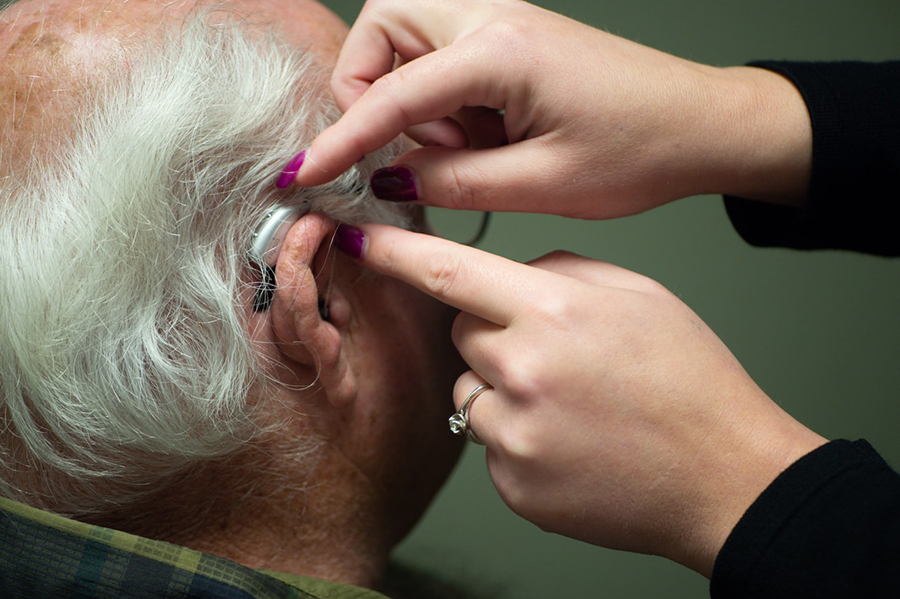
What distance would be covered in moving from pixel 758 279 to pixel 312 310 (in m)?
1.48

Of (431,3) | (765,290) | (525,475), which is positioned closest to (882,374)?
(765,290)

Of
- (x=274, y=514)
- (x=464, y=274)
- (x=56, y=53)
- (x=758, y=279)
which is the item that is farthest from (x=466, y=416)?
(x=758, y=279)

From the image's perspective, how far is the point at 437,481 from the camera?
2.99ft

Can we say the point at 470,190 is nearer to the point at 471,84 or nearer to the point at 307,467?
the point at 471,84

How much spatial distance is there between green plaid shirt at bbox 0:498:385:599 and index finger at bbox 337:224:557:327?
0.33 metres

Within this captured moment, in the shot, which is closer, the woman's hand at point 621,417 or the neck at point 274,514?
the woman's hand at point 621,417

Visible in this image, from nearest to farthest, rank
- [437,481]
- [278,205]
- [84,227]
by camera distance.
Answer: [84,227]
[278,205]
[437,481]

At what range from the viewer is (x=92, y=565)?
22.8 inches

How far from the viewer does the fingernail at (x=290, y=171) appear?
0.68 meters

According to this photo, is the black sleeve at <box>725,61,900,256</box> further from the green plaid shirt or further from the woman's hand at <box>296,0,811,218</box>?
the green plaid shirt

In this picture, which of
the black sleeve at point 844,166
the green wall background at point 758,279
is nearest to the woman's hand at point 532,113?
the black sleeve at point 844,166

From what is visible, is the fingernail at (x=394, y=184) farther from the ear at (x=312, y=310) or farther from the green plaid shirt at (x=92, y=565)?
the green plaid shirt at (x=92, y=565)

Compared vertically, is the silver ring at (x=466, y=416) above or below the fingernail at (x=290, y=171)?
below

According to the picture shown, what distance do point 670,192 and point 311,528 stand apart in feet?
1.90
